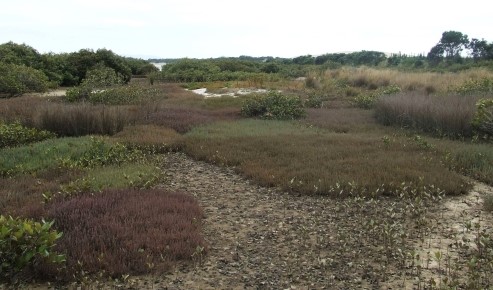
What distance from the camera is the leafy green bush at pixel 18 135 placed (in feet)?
32.1

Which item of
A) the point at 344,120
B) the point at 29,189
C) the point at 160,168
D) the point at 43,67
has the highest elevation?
the point at 43,67

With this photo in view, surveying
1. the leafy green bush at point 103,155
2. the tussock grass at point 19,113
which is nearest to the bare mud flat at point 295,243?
the leafy green bush at point 103,155

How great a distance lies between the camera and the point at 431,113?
472 inches

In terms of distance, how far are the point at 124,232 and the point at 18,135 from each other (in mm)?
6480

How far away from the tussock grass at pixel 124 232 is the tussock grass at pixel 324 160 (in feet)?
7.10

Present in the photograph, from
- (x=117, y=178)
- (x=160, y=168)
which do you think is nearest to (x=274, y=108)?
(x=160, y=168)

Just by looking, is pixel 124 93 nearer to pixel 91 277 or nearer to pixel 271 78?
pixel 91 277

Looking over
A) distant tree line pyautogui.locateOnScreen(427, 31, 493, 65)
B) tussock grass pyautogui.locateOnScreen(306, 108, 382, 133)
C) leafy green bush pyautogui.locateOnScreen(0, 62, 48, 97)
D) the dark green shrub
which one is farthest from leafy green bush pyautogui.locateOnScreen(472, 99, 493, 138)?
distant tree line pyautogui.locateOnScreen(427, 31, 493, 65)

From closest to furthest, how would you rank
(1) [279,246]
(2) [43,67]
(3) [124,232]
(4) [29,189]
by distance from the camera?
(3) [124,232] → (1) [279,246] → (4) [29,189] → (2) [43,67]

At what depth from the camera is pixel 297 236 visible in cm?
543

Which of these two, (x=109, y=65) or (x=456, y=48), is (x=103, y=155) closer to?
(x=109, y=65)

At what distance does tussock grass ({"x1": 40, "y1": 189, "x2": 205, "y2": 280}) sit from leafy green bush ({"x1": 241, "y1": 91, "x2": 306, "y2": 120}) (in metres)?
8.75

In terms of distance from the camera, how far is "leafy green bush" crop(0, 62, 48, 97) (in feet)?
61.6

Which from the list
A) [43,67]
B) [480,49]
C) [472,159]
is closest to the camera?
[472,159]
